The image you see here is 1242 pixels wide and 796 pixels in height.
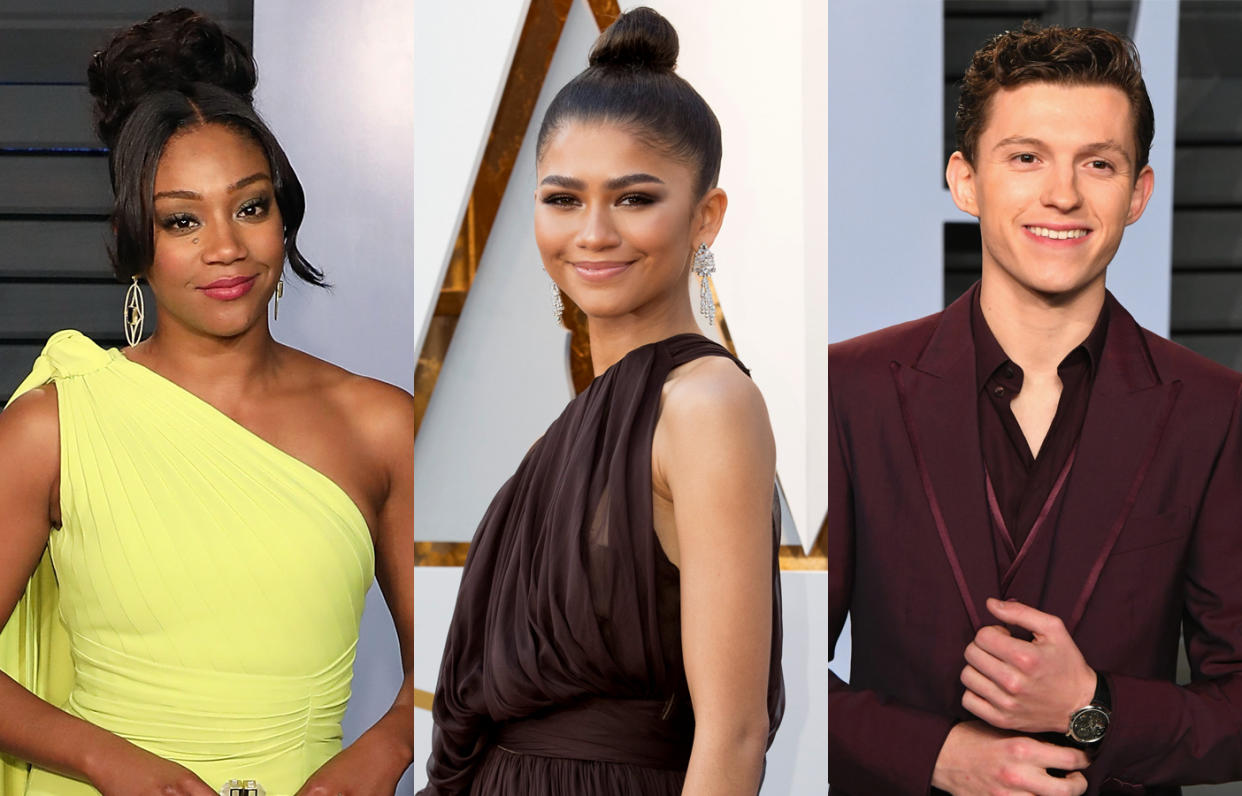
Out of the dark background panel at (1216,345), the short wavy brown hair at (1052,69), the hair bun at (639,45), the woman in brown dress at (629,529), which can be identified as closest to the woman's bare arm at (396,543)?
the woman in brown dress at (629,529)

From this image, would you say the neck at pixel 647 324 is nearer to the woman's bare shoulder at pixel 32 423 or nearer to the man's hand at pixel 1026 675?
the man's hand at pixel 1026 675

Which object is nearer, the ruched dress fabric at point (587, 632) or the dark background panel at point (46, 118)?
the ruched dress fabric at point (587, 632)

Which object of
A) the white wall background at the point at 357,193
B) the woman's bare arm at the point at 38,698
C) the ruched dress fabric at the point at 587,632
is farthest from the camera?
the white wall background at the point at 357,193

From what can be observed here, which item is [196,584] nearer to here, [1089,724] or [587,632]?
[587,632]

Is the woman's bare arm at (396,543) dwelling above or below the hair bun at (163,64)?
below

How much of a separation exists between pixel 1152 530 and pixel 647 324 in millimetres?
1094

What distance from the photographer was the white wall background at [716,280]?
2537 millimetres

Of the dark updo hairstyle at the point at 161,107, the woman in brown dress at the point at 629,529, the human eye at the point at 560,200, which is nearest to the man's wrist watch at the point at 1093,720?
the woman in brown dress at the point at 629,529

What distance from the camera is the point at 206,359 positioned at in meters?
2.52

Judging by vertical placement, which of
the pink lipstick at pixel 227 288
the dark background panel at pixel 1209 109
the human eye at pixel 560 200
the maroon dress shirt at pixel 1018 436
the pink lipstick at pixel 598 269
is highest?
the dark background panel at pixel 1209 109

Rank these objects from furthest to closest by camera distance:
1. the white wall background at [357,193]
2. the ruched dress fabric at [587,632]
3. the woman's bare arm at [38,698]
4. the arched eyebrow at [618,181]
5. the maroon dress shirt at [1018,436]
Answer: the white wall background at [357,193]
the maroon dress shirt at [1018,436]
the woman's bare arm at [38,698]
the arched eyebrow at [618,181]
the ruched dress fabric at [587,632]

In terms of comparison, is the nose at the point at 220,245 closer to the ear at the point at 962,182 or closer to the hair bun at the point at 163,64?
the hair bun at the point at 163,64

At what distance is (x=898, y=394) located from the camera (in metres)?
2.55

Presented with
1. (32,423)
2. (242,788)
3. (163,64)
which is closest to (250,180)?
(163,64)
